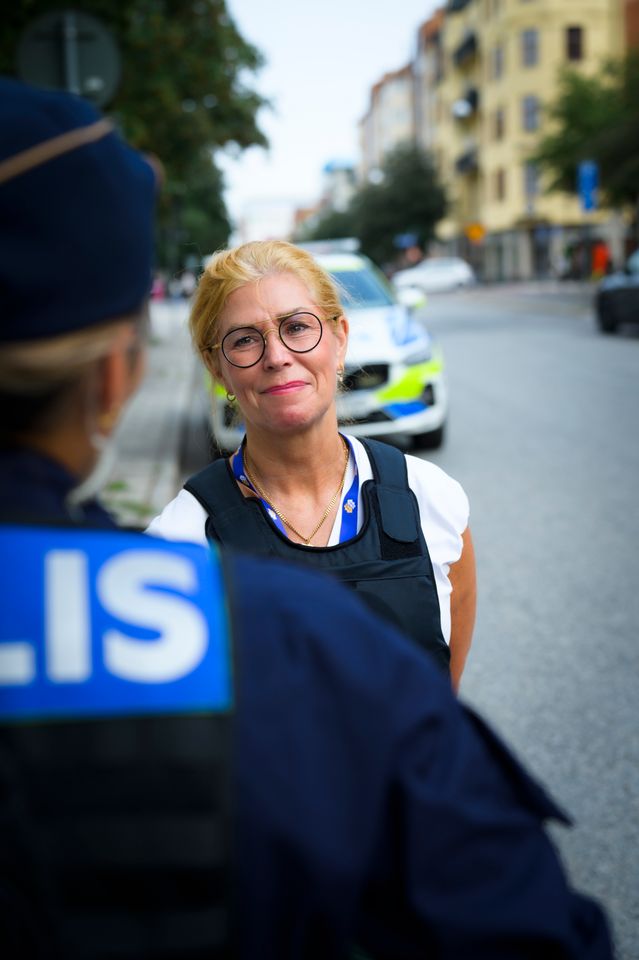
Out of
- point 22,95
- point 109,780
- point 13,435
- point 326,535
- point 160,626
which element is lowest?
point 326,535

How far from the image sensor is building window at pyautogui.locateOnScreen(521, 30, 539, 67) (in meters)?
63.4

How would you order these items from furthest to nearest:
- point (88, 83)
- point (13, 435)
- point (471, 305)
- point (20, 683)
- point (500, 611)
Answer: point (471, 305) → point (88, 83) → point (500, 611) → point (13, 435) → point (20, 683)

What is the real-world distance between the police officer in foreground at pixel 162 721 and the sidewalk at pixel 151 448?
1.91 metres

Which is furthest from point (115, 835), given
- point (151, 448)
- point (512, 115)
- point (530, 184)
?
point (512, 115)

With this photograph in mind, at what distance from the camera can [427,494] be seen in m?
2.27

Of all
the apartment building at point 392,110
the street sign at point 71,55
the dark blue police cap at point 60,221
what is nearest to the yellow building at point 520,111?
the apartment building at point 392,110

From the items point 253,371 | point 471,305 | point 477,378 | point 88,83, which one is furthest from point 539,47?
point 253,371

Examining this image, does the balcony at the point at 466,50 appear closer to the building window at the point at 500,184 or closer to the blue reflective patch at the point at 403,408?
the building window at the point at 500,184

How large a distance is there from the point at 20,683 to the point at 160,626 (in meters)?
0.12

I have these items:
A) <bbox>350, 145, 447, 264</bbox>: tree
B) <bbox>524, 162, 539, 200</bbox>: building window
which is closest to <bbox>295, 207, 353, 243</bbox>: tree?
<bbox>350, 145, 447, 264</bbox>: tree

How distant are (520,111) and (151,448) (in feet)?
190

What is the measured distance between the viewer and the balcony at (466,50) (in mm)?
71500

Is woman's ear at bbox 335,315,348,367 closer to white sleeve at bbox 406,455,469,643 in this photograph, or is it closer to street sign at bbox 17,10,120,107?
white sleeve at bbox 406,455,469,643

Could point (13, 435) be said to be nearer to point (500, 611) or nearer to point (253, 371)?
point (253, 371)
